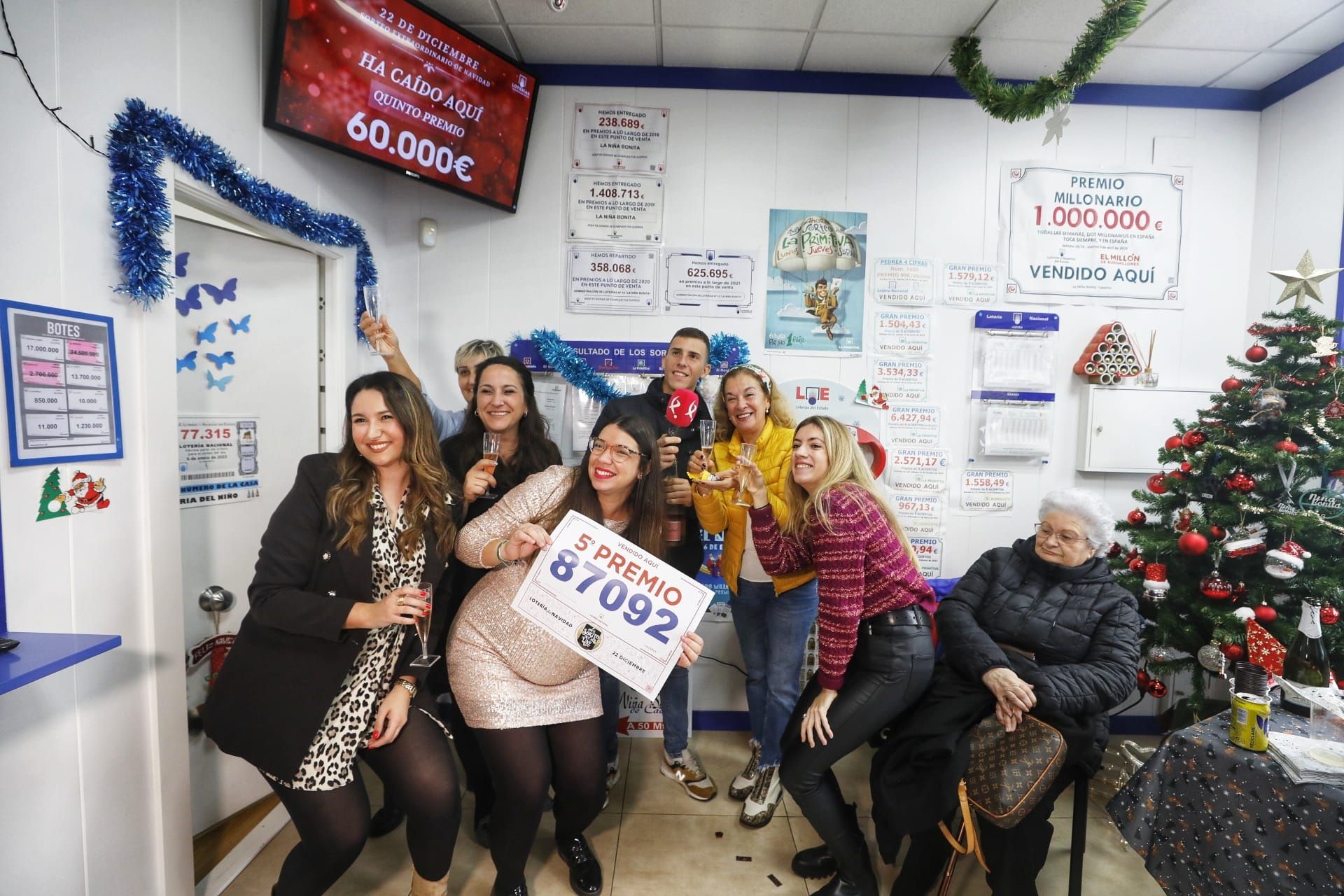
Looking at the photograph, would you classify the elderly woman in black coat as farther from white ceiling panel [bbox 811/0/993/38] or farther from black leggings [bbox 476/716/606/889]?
white ceiling panel [bbox 811/0/993/38]

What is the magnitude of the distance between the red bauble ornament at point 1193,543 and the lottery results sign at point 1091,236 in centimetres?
137

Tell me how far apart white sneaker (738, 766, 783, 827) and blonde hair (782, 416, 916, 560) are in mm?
1144

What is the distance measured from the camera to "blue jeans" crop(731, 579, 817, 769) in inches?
94.1

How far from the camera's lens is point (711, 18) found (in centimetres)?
268

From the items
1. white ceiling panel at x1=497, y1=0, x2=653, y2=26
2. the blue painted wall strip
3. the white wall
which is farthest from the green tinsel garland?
white ceiling panel at x1=497, y1=0, x2=653, y2=26

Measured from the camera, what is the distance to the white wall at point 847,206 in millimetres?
3090

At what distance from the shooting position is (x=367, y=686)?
170cm

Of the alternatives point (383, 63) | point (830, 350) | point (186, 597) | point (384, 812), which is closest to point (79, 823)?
point (186, 597)

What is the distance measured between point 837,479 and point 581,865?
1.57 metres

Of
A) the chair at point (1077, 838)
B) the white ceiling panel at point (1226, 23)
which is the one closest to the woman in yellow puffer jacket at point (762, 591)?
the chair at point (1077, 838)

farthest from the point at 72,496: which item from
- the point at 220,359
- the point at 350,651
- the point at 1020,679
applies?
the point at 1020,679

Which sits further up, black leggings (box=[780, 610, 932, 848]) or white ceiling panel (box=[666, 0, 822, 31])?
white ceiling panel (box=[666, 0, 822, 31])

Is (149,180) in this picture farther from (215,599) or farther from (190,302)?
(215,599)

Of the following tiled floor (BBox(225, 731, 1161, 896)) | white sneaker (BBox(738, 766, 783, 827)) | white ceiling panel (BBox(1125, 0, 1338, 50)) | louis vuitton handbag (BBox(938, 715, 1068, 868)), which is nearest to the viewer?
louis vuitton handbag (BBox(938, 715, 1068, 868))
